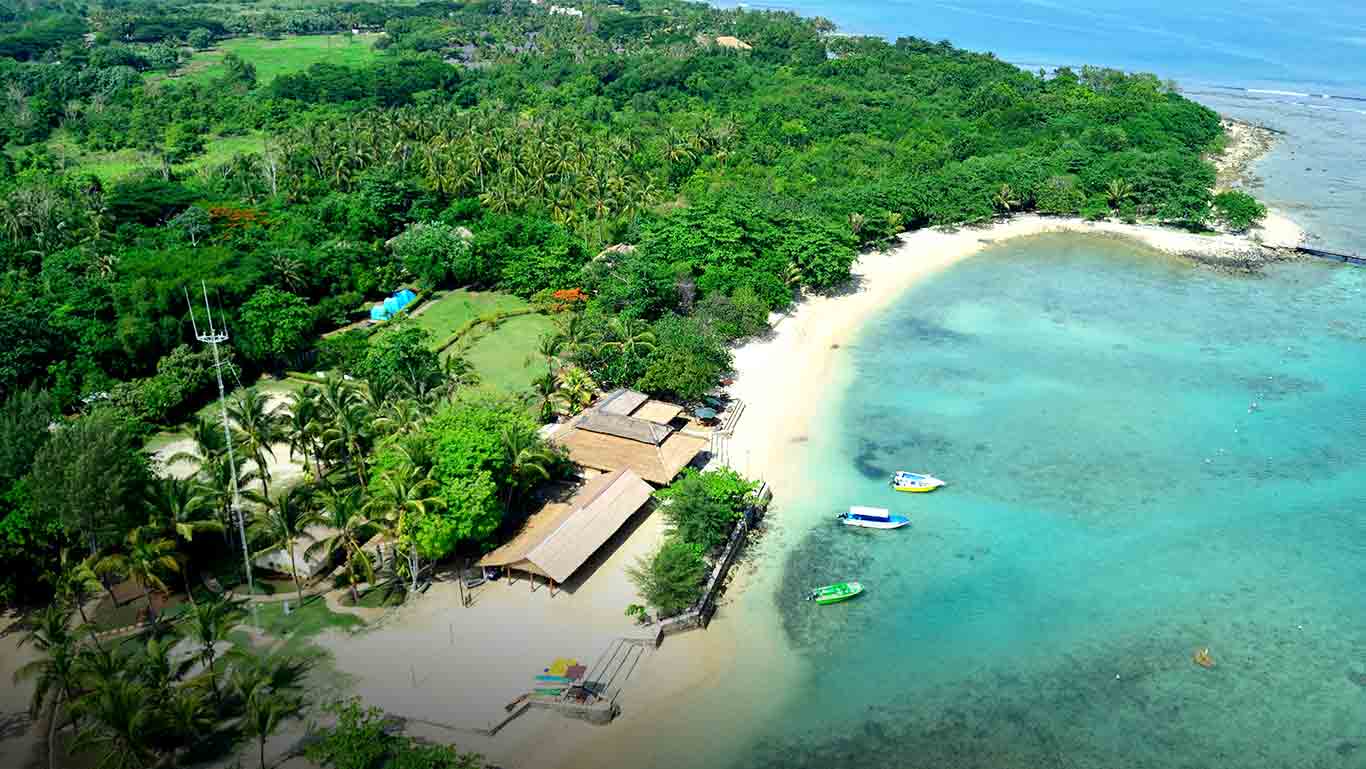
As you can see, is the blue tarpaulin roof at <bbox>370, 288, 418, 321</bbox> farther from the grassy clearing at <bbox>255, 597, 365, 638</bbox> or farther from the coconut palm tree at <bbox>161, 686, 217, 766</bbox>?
the coconut palm tree at <bbox>161, 686, 217, 766</bbox>

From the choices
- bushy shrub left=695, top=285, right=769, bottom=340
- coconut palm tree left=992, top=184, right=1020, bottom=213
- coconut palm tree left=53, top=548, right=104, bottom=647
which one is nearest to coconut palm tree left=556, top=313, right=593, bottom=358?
bushy shrub left=695, top=285, right=769, bottom=340

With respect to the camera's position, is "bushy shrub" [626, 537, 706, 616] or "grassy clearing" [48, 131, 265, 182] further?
"grassy clearing" [48, 131, 265, 182]

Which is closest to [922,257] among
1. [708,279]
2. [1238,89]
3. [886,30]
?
[708,279]

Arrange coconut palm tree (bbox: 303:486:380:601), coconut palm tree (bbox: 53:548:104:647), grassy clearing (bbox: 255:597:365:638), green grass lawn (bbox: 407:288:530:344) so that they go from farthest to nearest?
green grass lawn (bbox: 407:288:530:344), coconut palm tree (bbox: 303:486:380:601), grassy clearing (bbox: 255:597:365:638), coconut palm tree (bbox: 53:548:104:647)

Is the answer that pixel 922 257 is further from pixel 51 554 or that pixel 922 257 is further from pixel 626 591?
pixel 51 554

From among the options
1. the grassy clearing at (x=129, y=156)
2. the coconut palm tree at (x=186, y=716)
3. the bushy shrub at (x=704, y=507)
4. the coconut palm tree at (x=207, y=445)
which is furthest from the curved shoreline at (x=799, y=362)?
the grassy clearing at (x=129, y=156)

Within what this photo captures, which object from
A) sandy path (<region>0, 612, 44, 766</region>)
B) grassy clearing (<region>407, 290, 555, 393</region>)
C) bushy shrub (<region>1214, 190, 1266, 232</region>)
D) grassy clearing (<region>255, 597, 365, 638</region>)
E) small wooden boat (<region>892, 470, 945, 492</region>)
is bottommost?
sandy path (<region>0, 612, 44, 766</region>)

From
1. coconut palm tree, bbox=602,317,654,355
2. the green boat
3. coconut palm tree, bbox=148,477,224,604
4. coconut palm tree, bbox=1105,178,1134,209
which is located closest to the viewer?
coconut palm tree, bbox=148,477,224,604
